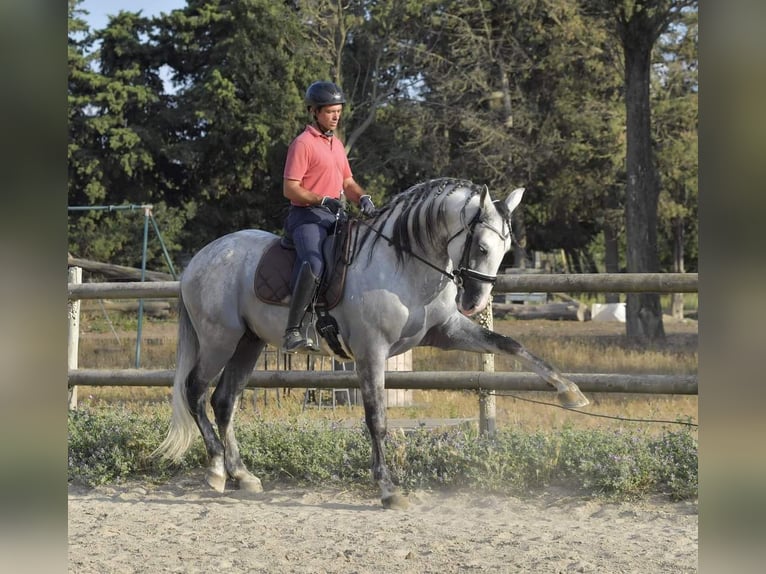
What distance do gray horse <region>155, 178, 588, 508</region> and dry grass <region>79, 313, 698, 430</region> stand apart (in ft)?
5.10

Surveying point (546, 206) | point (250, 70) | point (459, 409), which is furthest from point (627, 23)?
point (250, 70)

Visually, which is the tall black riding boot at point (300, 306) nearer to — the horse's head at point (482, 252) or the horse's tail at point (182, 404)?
the horse's head at point (482, 252)

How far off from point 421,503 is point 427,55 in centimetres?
2350

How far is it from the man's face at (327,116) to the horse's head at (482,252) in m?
1.23

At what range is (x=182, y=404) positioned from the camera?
702 centimetres

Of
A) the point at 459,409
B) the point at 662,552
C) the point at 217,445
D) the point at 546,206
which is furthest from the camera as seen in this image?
the point at 546,206

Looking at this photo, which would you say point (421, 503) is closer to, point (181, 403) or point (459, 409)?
point (181, 403)

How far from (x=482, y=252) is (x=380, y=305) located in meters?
0.82

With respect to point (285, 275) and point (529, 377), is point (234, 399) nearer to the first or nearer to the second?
point (285, 275)

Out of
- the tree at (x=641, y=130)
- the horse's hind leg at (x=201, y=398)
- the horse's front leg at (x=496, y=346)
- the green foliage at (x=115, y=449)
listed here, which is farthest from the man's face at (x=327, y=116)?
the tree at (x=641, y=130)

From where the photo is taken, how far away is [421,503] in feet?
21.0

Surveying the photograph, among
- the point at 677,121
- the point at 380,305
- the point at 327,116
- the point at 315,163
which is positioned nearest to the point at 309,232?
the point at 315,163

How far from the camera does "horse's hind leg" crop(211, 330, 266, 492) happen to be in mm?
6949

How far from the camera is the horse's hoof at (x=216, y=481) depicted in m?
6.71
